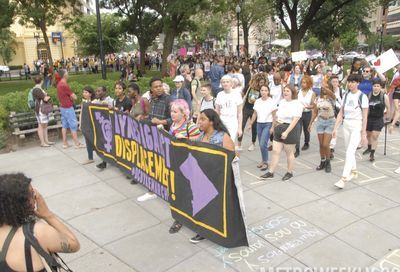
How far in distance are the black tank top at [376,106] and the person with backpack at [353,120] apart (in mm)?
1301

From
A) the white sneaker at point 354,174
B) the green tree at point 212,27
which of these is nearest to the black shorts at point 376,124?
the white sneaker at point 354,174

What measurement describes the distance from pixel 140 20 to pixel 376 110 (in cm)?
2126

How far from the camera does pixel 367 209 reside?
5.54 m

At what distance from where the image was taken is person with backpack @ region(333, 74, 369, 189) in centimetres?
621

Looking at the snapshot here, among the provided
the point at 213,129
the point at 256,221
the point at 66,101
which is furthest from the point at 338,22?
the point at 213,129

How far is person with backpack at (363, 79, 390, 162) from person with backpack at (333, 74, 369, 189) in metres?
1.29

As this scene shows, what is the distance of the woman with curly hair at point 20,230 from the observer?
2225mm

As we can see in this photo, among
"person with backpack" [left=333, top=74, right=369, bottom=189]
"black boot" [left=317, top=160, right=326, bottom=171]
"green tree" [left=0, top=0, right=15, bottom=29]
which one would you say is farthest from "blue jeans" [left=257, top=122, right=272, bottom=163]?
"green tree" [left=0, top=0, right=15, bottom=29]

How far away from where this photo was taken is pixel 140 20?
85.7 ft

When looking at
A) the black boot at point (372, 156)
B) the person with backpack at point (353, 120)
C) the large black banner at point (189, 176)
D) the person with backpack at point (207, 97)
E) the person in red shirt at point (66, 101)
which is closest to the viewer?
the large black banner at point (189, 176)

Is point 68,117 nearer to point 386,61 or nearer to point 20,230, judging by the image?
point 20,230

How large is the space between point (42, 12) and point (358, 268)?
20.9 m

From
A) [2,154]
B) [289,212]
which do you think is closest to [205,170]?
[289,212]

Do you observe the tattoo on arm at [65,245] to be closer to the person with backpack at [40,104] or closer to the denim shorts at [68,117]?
the denim shorts at [68,117]
